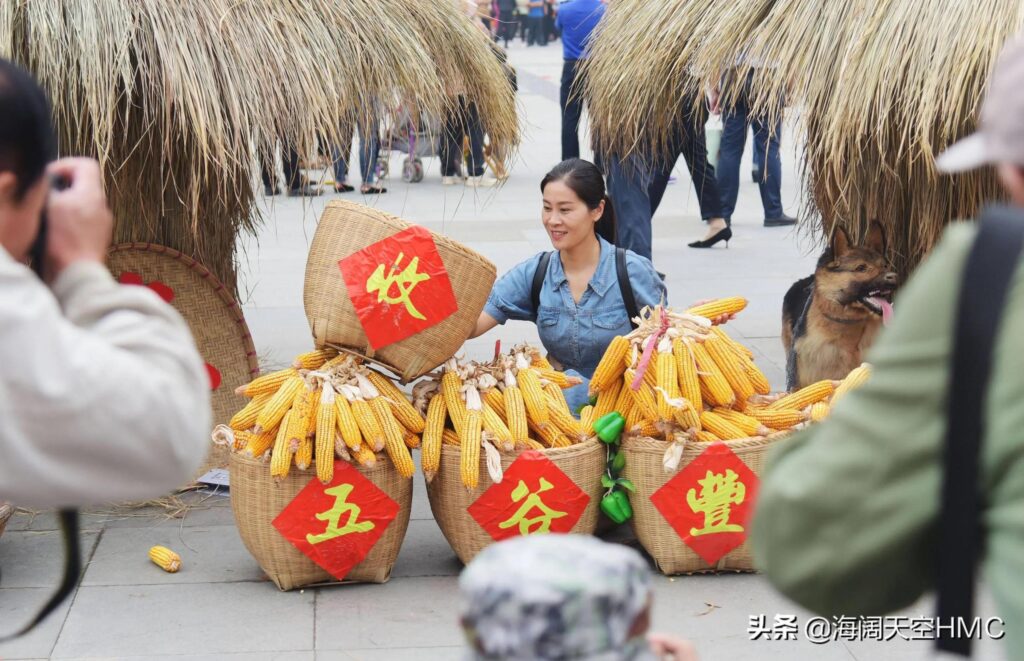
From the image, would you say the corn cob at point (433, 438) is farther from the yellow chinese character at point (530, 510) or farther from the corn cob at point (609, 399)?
the corn cob at point (609, 399)

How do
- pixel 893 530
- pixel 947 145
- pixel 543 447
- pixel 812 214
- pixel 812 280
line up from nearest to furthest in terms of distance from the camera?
pixel 893 530 → pixel 543 447 → pixel 947 145 → pixel 812 280 → pixel 812 214

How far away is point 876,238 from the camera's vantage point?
5.26 m

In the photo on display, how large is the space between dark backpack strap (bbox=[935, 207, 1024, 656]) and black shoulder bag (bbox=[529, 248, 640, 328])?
10.5ft

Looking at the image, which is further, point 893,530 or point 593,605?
point 893,530

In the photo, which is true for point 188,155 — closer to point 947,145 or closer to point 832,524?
point 947,145

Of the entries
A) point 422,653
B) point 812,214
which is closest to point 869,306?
point 812,214

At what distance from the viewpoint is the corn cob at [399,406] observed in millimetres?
4039

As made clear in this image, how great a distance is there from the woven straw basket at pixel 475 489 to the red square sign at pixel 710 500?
217mm

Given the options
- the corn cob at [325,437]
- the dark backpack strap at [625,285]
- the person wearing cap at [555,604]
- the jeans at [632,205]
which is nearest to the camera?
the person wearing cap at [555,604]

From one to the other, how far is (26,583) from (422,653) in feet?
4.72

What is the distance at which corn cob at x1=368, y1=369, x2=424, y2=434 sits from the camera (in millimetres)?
4039

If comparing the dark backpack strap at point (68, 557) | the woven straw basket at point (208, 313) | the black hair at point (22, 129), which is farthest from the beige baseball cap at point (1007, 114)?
the woven straw basket at point (208, 313)

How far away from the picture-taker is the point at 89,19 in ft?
14.2

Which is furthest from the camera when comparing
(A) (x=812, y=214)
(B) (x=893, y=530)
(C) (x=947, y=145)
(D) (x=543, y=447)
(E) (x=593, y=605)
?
(A) (x=812, y=214)
